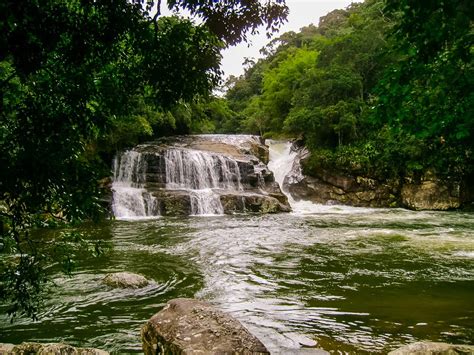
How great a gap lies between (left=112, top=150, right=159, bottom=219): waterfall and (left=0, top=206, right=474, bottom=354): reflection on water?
4.56m

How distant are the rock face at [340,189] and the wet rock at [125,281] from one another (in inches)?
719

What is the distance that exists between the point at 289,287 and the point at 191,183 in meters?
15.2

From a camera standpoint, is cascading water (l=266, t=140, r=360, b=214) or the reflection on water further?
cascading water (l=266, t=140, r=360, b=214)

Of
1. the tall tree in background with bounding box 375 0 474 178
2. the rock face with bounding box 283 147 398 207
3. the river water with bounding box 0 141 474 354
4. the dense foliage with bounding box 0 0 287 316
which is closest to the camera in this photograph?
the dense foliage with bounding box 0 0 287 316

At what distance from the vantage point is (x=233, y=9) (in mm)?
4566

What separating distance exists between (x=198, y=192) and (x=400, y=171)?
12.4m

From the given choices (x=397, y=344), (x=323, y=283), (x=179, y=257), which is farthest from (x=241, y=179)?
(x=397, y=344)

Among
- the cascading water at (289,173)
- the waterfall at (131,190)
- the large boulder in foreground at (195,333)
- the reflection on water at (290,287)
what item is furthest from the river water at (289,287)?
the cascading water at (289,173)

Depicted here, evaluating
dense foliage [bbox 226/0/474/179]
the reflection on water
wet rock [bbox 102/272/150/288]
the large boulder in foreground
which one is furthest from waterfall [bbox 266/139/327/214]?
the large boulder in foreground

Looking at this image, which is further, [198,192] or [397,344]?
[198,192]

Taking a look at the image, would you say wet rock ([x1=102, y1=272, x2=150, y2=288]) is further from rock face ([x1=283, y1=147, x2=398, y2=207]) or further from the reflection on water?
rock face ([x1=283, y1=147, x2=398, y2=207])

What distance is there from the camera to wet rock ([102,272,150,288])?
25.1ft

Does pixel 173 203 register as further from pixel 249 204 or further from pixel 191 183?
pixel 249 204

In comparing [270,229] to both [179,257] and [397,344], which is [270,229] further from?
[397,344]
